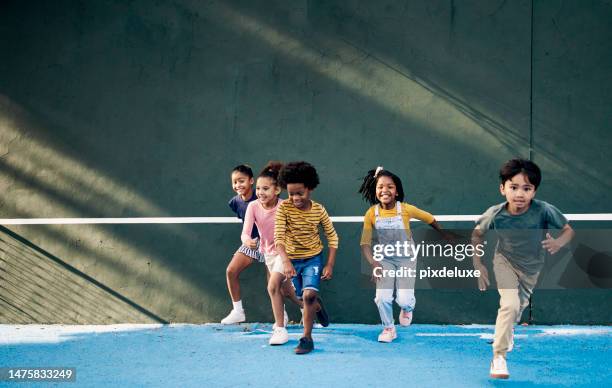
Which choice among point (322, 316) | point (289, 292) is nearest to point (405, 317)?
point (322, 316)

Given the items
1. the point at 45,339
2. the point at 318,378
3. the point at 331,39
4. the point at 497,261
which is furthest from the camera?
the point at 331,39

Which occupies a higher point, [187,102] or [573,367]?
[187,102]

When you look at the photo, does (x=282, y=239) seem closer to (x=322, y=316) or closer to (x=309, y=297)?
(x=309, y=297)

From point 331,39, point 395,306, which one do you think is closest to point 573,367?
point 395,306

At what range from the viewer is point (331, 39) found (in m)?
5.94

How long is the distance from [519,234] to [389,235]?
4.14ft

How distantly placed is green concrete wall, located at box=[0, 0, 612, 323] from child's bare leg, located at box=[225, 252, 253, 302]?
0.64ft

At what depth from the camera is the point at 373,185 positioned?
568 centimetres

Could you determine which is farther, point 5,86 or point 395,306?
point 5,86

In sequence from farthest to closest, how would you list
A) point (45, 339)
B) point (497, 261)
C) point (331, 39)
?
point (331, 39), point (45, 339), point (497, 261)

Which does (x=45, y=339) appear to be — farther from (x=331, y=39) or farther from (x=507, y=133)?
(x=507, y=133)

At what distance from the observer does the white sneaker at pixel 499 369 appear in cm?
401

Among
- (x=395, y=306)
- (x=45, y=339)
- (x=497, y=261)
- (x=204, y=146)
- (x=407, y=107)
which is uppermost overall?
(x=407, y=107)

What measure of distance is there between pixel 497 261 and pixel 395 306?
1.66 meters
